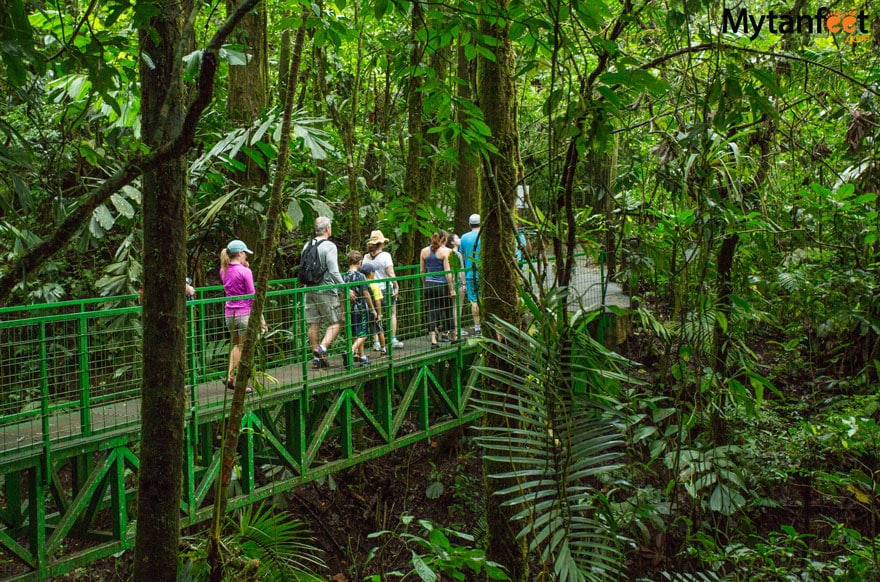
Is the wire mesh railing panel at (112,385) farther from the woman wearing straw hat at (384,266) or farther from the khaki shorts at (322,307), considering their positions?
the woman wearing straw hat at (384,266)

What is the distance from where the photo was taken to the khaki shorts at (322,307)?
7.54 metres

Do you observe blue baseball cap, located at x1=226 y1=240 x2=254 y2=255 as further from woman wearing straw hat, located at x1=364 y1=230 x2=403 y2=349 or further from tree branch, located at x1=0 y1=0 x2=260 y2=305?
tree branch, located at x1=0 y1=0 x2=260 y2=305

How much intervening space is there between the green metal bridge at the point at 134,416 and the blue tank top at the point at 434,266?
236 millimetres

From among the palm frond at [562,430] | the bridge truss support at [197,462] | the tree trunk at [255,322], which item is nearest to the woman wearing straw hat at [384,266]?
the bridge truss support at [197,462]

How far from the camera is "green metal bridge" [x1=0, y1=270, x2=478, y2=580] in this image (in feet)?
17.3

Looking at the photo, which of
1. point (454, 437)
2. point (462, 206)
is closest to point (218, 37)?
point (462, 206)

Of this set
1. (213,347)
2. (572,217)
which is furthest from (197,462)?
(572,217)

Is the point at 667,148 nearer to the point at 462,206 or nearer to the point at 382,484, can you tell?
the point at 462,206

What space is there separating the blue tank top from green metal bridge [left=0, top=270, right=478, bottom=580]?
236 millimetres

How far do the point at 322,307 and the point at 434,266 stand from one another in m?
1.89

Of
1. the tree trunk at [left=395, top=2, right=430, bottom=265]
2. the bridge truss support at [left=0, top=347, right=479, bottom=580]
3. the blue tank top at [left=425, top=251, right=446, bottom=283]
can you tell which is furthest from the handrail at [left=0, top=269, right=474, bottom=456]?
the tree trunk at [left=395, top=2, right=430, bottom=265]

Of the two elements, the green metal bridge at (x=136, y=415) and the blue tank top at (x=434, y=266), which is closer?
the green metal bridge at (x=136, y=415)

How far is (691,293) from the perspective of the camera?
16.0 ft

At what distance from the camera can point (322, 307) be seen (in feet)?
25.1
